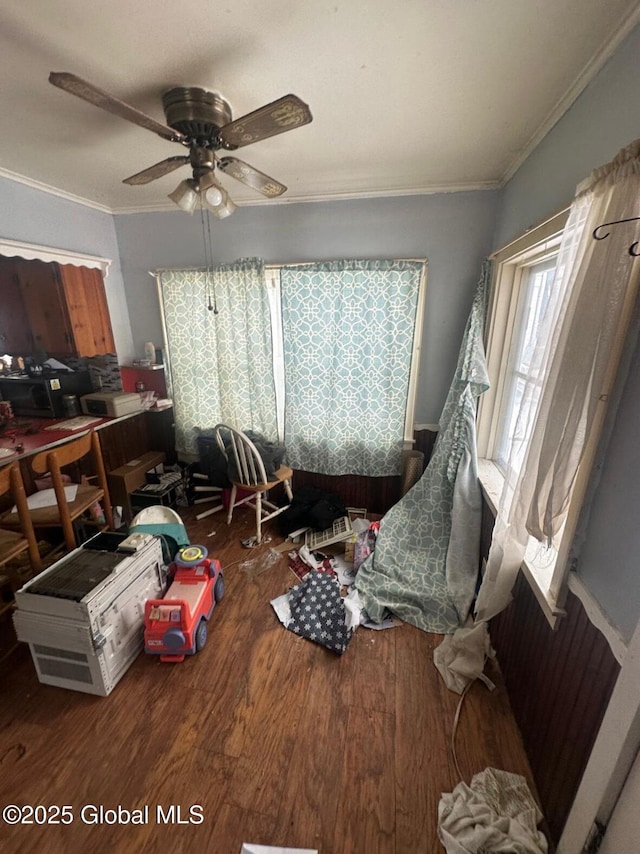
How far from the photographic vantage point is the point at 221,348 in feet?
8.56

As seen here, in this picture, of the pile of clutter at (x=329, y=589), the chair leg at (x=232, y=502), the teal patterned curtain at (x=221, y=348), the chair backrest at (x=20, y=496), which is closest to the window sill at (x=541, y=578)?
the pile of clutter at (x=329, y=589)

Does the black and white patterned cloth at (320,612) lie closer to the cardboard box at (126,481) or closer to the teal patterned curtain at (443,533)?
the teal patterned curtain at (443,533)

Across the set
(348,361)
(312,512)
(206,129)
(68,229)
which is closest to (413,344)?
(348,361)

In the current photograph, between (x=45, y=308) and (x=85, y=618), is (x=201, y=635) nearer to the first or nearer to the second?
(x=85, y=618)

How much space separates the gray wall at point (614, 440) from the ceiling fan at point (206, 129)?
0.90 meters

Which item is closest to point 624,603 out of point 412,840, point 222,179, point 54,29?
point 412,840

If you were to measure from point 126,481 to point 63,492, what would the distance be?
816 millimetres

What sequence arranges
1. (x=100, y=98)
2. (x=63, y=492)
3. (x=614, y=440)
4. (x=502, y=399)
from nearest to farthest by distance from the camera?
(x=614, y=440), (x=100, y=98), (x=63, y=492), (x=502, y=399)

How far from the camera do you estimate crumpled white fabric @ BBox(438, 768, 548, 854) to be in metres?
0.97

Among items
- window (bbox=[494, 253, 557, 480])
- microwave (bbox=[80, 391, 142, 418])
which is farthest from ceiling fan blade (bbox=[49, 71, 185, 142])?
microwave (bbox=[80, 391, 142, 418])

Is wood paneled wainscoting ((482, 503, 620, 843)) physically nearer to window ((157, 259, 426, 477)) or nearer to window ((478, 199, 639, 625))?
window ((478, 199, 639, 625))

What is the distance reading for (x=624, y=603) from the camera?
80 centimetres

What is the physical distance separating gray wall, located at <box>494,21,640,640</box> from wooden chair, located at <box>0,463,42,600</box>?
2.26 m

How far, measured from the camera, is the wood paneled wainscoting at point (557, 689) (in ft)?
2.89
